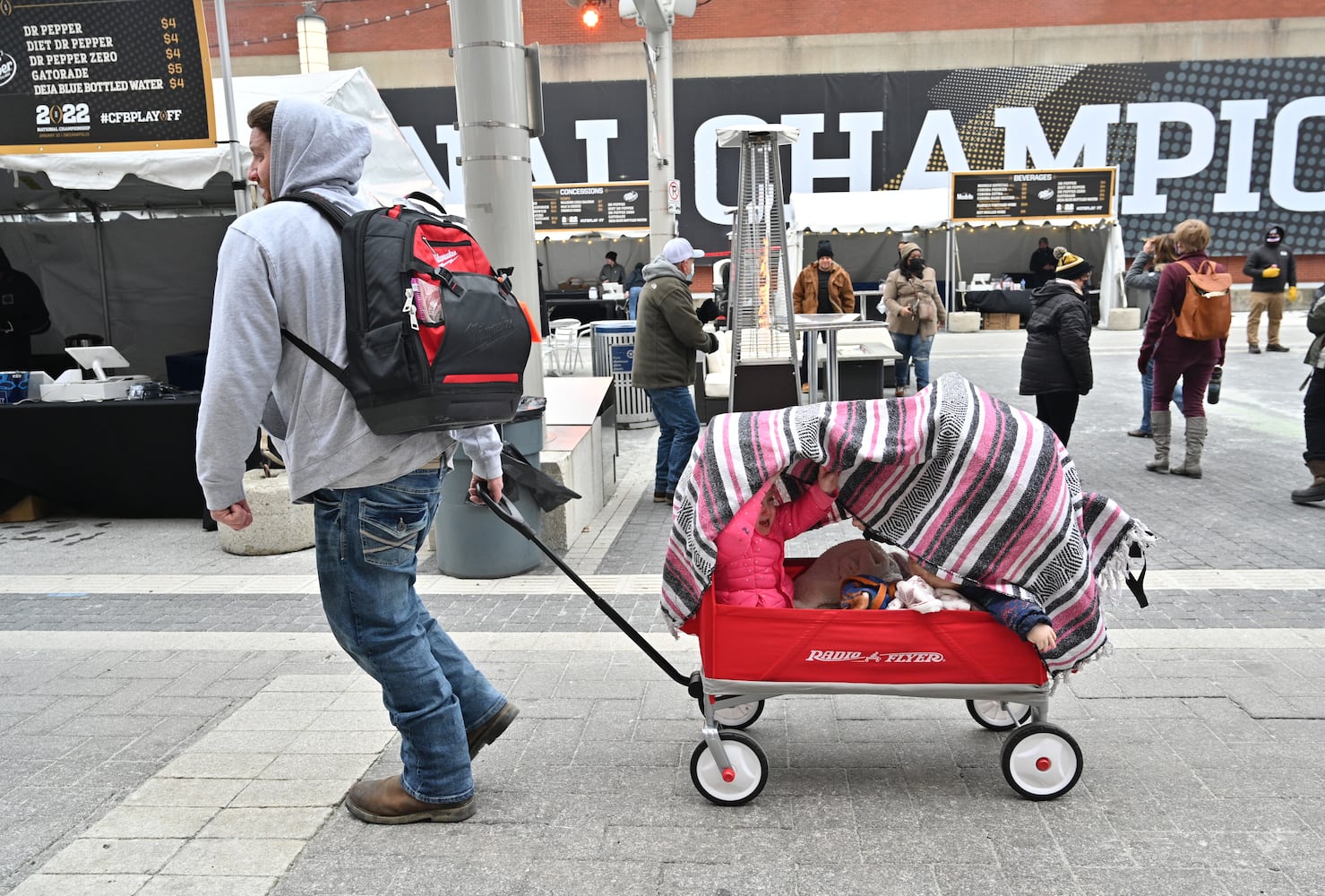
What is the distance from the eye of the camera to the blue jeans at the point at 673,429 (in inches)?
291

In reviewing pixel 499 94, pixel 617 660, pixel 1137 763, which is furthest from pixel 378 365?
pixel 499 94

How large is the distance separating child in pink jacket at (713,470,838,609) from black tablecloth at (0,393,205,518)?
4992 millimetres

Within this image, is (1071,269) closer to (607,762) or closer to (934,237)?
(607,762)

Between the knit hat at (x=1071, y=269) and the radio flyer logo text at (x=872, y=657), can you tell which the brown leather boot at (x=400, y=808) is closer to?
the radio flyer logo text at (x=872, y=657)

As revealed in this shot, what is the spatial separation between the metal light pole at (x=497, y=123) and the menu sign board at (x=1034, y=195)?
59.2 ft

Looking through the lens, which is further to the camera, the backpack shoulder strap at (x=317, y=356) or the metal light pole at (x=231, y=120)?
the metal light pole at (x=231, y=120)

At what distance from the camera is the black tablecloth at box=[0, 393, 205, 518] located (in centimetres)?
698

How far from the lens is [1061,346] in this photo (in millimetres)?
6875

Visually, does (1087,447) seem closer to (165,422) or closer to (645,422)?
(645,422)

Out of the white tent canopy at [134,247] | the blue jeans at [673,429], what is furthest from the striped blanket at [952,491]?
the white tent canopy at [134,247]

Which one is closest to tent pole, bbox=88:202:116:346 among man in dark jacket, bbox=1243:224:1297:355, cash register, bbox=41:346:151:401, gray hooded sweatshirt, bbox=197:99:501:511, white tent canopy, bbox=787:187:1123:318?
cash register, bbox=41:346:151:401

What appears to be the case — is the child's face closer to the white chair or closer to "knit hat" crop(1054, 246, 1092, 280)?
"knit hat" crop(1054, 246, 1092, 280)

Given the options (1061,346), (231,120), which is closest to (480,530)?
(231,120)

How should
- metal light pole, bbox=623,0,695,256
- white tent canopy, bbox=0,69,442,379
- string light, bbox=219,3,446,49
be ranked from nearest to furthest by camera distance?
1. white tent canopy, bbox=0,69,442,379
2. metal light pole, bbox=623,0,695,256
3. string light, bbox=219,3,446,49
